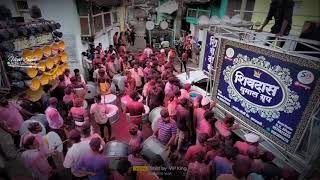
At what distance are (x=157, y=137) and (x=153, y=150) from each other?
48 cm

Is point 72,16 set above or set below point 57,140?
above

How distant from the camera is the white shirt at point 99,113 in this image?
6367mm

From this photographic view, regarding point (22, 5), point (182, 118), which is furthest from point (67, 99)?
point (22, 5)

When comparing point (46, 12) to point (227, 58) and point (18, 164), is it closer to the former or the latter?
point (18, 164)

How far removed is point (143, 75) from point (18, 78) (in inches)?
183

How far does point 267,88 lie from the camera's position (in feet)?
16.0

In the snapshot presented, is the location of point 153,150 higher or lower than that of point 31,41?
lower

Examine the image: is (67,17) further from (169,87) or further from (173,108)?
(173,108)

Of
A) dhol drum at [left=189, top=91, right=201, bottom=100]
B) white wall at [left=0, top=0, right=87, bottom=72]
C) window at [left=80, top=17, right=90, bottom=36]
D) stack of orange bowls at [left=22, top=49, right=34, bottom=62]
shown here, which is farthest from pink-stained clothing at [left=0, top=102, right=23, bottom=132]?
window at [left=80, top=17, right=90, bottom=36]

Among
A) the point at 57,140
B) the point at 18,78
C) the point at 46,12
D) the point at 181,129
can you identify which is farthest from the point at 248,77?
the point at 46,12

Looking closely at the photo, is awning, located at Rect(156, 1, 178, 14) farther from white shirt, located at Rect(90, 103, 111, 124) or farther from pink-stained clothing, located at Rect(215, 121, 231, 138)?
pink-stained clothing, located at Rect(215, 121, 231, 138)

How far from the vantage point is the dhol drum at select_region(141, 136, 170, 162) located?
5121 millimetres

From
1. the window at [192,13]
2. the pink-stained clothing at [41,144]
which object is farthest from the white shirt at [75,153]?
the window at [192,13]

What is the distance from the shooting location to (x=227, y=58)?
235 inches
